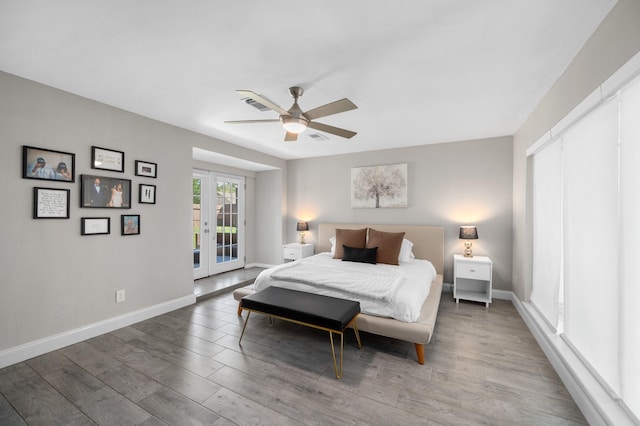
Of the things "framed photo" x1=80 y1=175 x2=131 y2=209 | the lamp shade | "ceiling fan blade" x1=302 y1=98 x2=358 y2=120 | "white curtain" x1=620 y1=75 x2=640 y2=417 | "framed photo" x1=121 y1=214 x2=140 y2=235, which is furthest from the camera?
the lamp shade

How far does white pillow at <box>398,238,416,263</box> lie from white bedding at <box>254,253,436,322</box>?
0.16 m

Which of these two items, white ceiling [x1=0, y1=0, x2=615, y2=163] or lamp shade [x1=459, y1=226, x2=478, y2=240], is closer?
white ceiling [x1=0, y1=0, x2=615, y2=163]

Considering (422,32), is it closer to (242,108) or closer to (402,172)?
(242,108)

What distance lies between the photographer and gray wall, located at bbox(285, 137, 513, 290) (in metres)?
3.98

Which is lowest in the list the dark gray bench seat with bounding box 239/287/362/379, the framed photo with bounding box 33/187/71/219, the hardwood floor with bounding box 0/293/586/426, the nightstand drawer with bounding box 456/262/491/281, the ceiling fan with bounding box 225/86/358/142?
the hardwood floor with bounding box 0/293/586/426

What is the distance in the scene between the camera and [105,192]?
2834mm

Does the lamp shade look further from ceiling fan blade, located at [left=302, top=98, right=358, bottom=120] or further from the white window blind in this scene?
ceiling fan blade, located at [left=302, top=98, right=358, bottom=120]

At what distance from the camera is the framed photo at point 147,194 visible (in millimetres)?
3164

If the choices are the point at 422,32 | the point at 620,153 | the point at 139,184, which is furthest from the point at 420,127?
the point at 139,184

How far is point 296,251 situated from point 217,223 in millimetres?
1706

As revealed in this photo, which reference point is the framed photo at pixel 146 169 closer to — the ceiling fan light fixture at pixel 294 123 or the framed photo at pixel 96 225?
the framed photo at pixel 96 225

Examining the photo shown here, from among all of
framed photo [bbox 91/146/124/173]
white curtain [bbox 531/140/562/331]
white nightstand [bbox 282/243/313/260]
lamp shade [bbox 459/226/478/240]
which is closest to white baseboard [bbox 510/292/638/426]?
white curtain [bbox 531/140/562/331]

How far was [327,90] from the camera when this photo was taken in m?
2.49

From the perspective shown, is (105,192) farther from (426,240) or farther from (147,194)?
(426,240)
